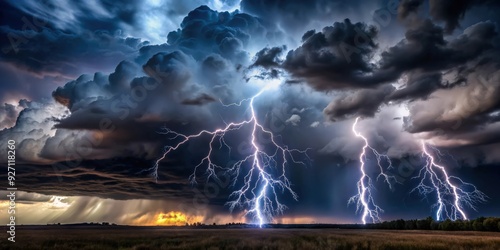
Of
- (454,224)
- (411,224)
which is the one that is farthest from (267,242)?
(411,224)

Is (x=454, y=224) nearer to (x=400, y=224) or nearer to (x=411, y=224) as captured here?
(x=411, y=224)

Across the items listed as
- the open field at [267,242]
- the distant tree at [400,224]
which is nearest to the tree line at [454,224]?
the distant tree at [400,224]

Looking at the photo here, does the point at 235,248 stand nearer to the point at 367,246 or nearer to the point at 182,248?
the point at 182,248

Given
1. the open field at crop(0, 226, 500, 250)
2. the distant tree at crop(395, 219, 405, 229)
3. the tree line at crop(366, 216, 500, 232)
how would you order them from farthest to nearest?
the distant tree at crop(395, 219, 405, 229) < the tree line at crop(366, 216, 500, 232) < the open field at crop(0, 226, 500, 250)

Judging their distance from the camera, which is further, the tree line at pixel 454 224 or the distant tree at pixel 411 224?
the distant tree at pixel 411 224

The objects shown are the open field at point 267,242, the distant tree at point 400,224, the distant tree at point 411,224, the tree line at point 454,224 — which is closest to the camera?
the open field at point 267,242

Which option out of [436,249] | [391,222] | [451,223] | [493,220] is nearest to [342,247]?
[436,249]

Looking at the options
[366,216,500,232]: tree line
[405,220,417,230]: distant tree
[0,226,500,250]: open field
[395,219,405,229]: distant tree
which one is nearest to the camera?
[0,226,500,250]: open field

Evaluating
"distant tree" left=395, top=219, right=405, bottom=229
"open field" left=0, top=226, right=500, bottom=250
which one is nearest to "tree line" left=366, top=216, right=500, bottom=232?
"distant tree" left=395, top=219, right=405, bottom=229

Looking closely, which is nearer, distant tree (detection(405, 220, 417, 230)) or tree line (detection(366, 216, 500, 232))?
tree line (detection(366, 216, 500, 232))

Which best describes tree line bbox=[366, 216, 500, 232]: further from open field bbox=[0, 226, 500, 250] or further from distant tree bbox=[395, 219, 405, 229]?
open field bbox=[0, 226, 500, 250]

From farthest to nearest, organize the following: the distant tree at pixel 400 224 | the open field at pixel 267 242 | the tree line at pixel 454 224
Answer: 1. the distant tree at pixel 400 224
2. the tree line at pixel 454 224
3. the open field at pixel 267 242

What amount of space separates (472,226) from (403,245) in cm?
4012

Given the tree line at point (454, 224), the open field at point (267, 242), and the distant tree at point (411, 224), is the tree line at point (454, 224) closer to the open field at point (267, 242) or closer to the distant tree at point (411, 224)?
the distant tree at point (411, 224)
